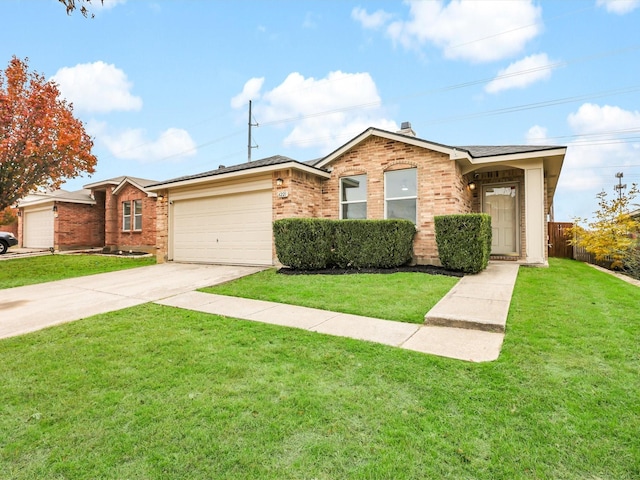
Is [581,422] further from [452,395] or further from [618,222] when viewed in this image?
[618,222]

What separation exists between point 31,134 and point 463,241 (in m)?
12.8

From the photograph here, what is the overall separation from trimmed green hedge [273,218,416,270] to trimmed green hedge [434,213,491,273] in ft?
3.69

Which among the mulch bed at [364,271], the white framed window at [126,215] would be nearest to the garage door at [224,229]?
the mulch bed at [364,271]

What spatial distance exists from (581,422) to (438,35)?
17092 millimetres

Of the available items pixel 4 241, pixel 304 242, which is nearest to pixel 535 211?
pixel 304 242

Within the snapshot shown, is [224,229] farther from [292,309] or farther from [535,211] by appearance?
[535,211]

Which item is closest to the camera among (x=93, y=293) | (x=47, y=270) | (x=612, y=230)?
(x=93, y=293)

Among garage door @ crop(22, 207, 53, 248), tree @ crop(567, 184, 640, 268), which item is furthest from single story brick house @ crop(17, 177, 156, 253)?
tree @ crop(567, 184, 640, 268)

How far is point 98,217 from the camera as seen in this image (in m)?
20.2

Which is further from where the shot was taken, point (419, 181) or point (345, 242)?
point (419, 181)

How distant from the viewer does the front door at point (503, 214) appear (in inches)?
441

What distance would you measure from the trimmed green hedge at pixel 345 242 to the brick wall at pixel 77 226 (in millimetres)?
16154

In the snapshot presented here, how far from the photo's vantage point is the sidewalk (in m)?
3.58

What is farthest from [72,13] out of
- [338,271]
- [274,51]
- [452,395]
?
[274,51]
